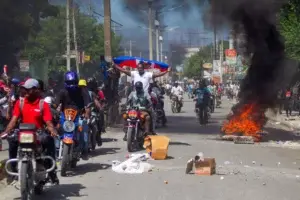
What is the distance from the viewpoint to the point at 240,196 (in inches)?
A: 316

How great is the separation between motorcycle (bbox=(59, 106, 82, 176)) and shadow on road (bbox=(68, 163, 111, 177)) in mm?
211

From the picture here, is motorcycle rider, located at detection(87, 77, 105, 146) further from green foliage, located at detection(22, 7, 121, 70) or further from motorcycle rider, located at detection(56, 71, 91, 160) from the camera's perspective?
green foliage, located at detection(22, 7, 121, 70)

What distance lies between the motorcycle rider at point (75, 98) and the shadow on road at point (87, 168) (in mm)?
275

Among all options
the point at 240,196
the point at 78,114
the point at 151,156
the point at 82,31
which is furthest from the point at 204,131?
the point at 82,31

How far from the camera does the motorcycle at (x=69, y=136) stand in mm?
9336

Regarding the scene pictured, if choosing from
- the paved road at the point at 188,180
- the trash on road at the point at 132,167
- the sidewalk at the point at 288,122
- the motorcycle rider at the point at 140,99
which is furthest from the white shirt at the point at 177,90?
the trash on road at the point at 132,167

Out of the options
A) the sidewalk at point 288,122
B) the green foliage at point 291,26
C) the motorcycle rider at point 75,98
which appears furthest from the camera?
the sidewalk at point 288,122

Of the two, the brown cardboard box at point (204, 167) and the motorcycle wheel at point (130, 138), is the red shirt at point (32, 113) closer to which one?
the brown cardboard box at point (204, 167)

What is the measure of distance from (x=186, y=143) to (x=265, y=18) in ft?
15.2

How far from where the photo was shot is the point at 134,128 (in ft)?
41.6

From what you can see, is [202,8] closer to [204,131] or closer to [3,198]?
[204,131]

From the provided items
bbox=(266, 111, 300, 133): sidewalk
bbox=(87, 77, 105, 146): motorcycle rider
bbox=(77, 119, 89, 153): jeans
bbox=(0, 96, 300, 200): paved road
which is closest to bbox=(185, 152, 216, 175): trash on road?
bbox=(0, 96, 300, 200): paved road

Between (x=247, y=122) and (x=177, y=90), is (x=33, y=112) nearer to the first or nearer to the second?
(x=247, y=122)

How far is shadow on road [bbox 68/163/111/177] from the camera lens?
9.92 m
